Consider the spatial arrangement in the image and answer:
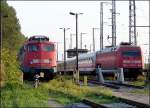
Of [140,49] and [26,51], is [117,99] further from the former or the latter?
[140,49]

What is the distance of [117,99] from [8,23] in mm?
58684

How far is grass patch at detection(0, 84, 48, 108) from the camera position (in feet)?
68.7

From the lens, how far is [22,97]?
2534cm

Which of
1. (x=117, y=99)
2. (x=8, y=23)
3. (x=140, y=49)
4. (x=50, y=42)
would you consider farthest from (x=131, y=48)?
(x=8, y=23)

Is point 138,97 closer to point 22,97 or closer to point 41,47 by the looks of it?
point 22,97

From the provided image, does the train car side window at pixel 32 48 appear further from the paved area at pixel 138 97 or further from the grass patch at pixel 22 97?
the paved area at pixel 138 97

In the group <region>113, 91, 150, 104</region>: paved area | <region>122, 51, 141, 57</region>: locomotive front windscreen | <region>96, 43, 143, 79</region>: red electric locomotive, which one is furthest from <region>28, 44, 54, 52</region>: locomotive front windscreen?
<region>113, 91, 150, 104</region>: paved area

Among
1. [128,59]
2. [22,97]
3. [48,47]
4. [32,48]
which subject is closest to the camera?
[22,97]

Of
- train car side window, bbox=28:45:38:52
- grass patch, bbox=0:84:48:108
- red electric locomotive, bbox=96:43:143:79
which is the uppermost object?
train car side window, bbox=28:45:38:52

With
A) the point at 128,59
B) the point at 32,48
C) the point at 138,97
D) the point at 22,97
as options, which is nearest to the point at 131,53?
the point at 128,59

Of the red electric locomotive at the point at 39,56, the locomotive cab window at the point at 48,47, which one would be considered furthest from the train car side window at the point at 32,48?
the locomotive cab window at the point at 48,47

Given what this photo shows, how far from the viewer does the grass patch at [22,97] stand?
2095 centimetres

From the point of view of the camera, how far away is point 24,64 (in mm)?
42938

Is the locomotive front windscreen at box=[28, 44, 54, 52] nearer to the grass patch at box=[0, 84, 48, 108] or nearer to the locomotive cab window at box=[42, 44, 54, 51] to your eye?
the locomotive cab window at box=[42, 44, 54, 51]
